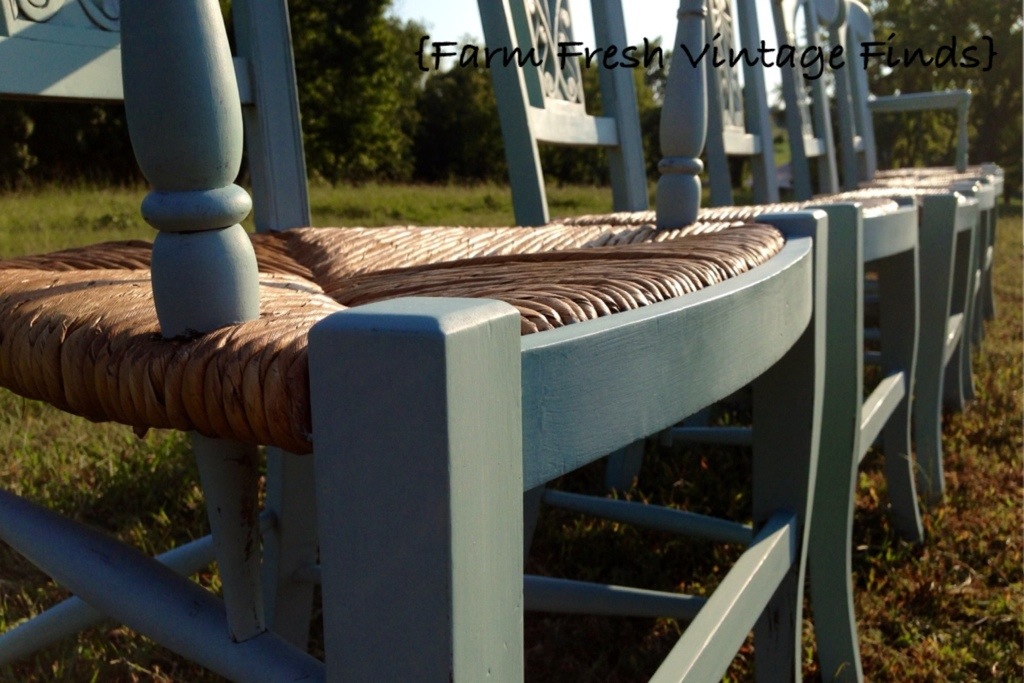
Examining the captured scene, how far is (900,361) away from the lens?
145 centimetres

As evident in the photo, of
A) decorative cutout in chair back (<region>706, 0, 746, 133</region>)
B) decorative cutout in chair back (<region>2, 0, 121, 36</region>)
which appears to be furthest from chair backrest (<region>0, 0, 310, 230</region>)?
decorative cutout in chair back (<region>706, 0, 746, 133</region>)

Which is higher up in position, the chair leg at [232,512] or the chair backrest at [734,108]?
the chair backrest at [734,108]

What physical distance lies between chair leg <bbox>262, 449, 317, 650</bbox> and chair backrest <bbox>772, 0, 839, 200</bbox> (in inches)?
70.8

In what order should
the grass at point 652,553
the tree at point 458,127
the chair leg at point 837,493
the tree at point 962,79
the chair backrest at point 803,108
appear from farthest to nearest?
the tree at point 962,79, the tree at point 458,127, the chair backrest at point 803,108, the grass at point 652,553, the chair leg at point 837,493

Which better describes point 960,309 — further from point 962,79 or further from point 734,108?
point 962,79

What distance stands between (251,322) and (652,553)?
1.10m

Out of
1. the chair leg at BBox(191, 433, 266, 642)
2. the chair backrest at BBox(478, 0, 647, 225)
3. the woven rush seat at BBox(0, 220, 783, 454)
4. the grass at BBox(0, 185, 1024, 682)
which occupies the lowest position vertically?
the grass at BBox(0, 185, 1024, 682)

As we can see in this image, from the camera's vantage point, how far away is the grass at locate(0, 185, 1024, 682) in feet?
3.54

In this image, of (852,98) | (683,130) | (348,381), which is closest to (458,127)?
(852,98)

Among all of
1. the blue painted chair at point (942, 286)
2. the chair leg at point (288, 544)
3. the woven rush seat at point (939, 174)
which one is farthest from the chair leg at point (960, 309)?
the chair leg at point (288, 544)

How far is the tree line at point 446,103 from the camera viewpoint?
12.5m

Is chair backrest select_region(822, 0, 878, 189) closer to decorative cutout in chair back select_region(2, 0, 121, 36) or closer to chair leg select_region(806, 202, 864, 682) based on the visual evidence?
chair leg select_region(806, 202, 864, 682)

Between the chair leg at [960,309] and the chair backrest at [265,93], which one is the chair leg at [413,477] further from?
the chair leg at [960,309]

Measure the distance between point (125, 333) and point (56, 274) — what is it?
18 cm
